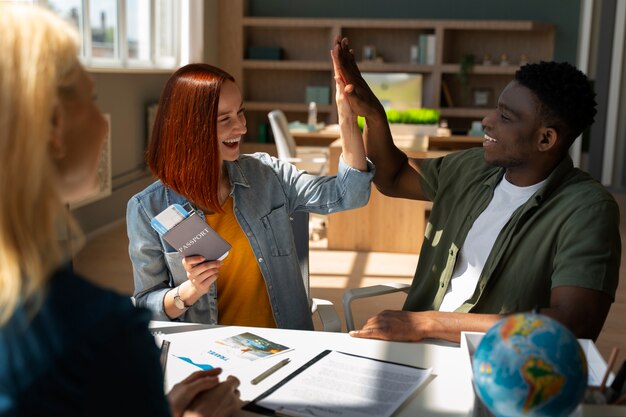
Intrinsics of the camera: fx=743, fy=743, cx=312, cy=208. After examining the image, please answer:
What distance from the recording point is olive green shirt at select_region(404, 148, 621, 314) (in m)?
1.71

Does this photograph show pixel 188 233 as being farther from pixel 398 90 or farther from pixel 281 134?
pixel 398 90

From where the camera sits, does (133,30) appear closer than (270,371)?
No

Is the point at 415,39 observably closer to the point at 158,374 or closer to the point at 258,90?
the point at 258,90

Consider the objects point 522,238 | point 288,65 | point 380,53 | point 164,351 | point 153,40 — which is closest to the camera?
point 164,351

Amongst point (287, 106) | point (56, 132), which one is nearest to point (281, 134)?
point (287, 106)

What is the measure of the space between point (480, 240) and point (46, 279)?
1.42 meters

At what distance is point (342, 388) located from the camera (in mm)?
1390

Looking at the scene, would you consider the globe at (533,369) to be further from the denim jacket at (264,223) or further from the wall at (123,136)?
the wall at (123,136)

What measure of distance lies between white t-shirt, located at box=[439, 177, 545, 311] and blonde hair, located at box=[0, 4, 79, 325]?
1392 millimetres

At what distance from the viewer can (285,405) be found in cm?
132

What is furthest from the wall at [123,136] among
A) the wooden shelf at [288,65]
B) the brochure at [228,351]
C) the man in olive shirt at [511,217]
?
the brochure at [228,351]

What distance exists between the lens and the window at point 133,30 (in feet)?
17.7

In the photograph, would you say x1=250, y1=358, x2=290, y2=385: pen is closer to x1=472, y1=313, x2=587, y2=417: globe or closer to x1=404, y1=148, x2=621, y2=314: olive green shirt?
x1=472, y1=313, x2=587, y2=417: globe

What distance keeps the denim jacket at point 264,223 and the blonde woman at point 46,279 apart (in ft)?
3.54
